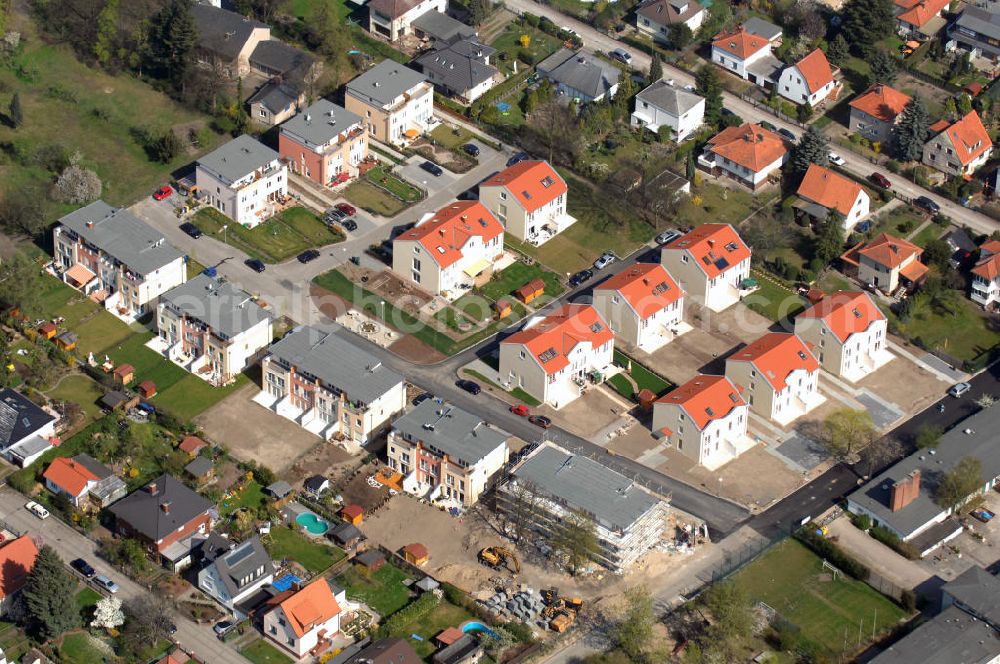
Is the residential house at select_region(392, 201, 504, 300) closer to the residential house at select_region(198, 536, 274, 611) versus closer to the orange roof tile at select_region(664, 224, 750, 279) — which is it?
the orange roof tile at select_region(664, 224, 750, 279)

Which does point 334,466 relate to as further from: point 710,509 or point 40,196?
point 40,196

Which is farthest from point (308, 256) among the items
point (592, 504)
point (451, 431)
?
point (592, 504)

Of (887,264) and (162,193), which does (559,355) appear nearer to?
(887,264)

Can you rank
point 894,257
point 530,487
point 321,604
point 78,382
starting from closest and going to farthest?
point 321,604
point 530,487
point 78,382
point 894,257

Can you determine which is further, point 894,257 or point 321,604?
point 894,257

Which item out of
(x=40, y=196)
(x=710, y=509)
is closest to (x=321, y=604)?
(x=710, y=509)
